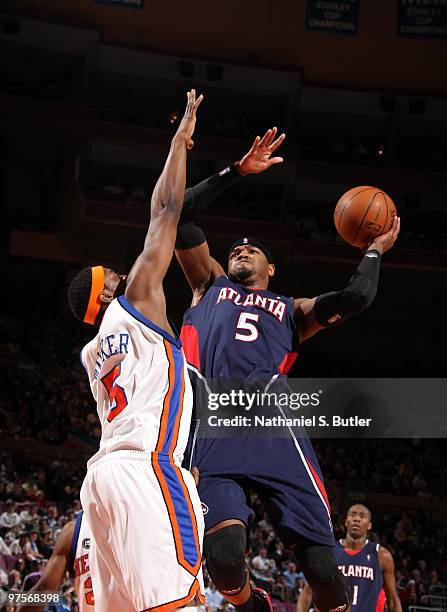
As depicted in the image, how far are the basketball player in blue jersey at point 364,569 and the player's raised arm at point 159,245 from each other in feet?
13.7

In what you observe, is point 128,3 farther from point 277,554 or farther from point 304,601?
point 304,601

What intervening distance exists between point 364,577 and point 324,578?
3259mm

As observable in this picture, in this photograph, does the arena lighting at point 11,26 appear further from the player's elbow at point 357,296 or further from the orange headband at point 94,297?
the orange headband at point 94,297

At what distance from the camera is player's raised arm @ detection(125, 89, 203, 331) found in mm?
3545

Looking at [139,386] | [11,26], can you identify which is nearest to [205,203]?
[139,386]

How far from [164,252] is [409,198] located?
63.8 ft

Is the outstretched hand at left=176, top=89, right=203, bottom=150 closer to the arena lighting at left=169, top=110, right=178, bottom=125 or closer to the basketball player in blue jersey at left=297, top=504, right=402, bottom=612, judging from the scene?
the basketball player in blue jersey at left=297, top=504, right=402, bottom=612

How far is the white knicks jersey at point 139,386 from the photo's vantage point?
3338mm

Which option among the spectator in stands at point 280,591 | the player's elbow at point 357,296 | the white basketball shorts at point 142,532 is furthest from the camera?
the spectator in stands at point 280,591

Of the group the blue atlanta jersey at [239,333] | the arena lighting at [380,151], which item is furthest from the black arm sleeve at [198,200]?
the arena lighting at [380,151]

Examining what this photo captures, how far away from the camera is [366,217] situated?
489 cm

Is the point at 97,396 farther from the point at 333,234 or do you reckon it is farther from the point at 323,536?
the point at 333,234

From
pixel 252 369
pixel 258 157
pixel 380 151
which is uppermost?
pixel 380 151

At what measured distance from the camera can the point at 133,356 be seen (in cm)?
347
